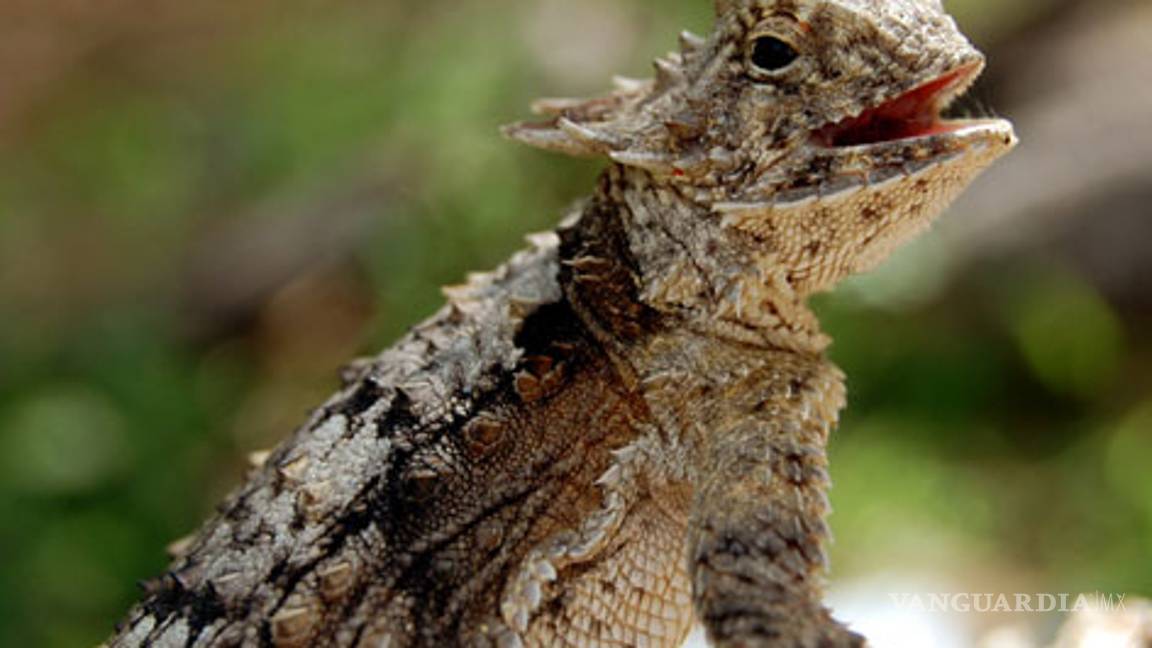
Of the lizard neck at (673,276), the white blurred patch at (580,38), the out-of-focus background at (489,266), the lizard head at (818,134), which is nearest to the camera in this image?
the lizard head at (818,134)

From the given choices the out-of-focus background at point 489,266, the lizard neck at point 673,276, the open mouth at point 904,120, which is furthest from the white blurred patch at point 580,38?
the open mouth at point 904,120

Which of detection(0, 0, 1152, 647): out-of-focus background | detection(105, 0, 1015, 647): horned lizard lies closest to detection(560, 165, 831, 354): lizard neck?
detection(105, 0, 1015, 647): horned lizard

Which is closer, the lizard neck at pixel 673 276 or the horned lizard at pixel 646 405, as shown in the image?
the horned lizard at pixel 646 405

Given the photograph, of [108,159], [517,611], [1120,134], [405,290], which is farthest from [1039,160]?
[108,159]

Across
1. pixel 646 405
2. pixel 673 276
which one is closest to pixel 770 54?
pixel 673 276

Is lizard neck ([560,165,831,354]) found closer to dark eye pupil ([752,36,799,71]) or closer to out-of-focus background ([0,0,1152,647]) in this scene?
dark eye pupil ([752,36,799,71])

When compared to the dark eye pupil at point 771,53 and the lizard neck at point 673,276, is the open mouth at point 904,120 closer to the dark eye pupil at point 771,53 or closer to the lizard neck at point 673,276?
the dark eye pupil at point 771,53

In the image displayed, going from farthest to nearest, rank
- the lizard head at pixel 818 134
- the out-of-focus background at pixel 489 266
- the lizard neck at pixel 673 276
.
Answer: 1. the out-of-focus background at pixel 489 266
2. the lizard neck at pixel 673 276
3. the lizard head at pixel 818 134

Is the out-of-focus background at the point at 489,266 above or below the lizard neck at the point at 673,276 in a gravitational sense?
above
